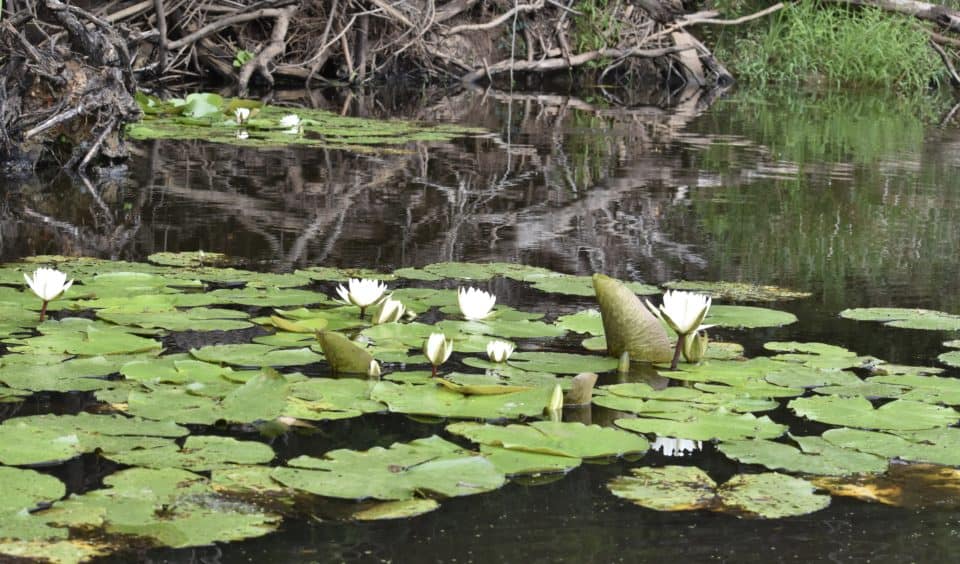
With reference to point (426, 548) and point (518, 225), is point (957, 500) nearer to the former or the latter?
point (426, 548)

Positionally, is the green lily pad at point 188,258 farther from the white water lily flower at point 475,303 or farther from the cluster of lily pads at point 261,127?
the cluster of lily pads at point 261,127

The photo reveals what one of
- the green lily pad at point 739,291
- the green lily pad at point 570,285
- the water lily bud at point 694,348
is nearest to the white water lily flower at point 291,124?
the green lily pad at point 570,285

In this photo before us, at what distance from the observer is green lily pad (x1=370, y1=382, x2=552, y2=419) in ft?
7.71

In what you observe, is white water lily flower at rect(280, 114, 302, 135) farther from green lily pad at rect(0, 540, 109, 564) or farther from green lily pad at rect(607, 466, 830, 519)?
green lily pad at rect(0, 540, 109, 564)

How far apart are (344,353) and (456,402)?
0.30 meters

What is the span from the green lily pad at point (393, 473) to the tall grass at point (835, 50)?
11934 millimetres

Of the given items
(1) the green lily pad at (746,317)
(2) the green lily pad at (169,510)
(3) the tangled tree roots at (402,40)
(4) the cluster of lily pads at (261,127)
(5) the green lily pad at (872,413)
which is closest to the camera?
(2) the green lily pad at (169,510)

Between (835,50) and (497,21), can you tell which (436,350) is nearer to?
(497,21)

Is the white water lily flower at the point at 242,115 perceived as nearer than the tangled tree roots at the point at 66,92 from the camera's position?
No

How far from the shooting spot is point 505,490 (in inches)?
79.0

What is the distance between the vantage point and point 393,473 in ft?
6.51

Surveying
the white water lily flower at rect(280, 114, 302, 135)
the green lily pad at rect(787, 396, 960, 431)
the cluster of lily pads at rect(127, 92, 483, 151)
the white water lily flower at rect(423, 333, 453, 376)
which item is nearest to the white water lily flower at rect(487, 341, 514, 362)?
the white water lily flower at rect(423, 333, 453, 376)

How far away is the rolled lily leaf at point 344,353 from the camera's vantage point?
2576 millimetres

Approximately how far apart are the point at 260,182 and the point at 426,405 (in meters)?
3.30
